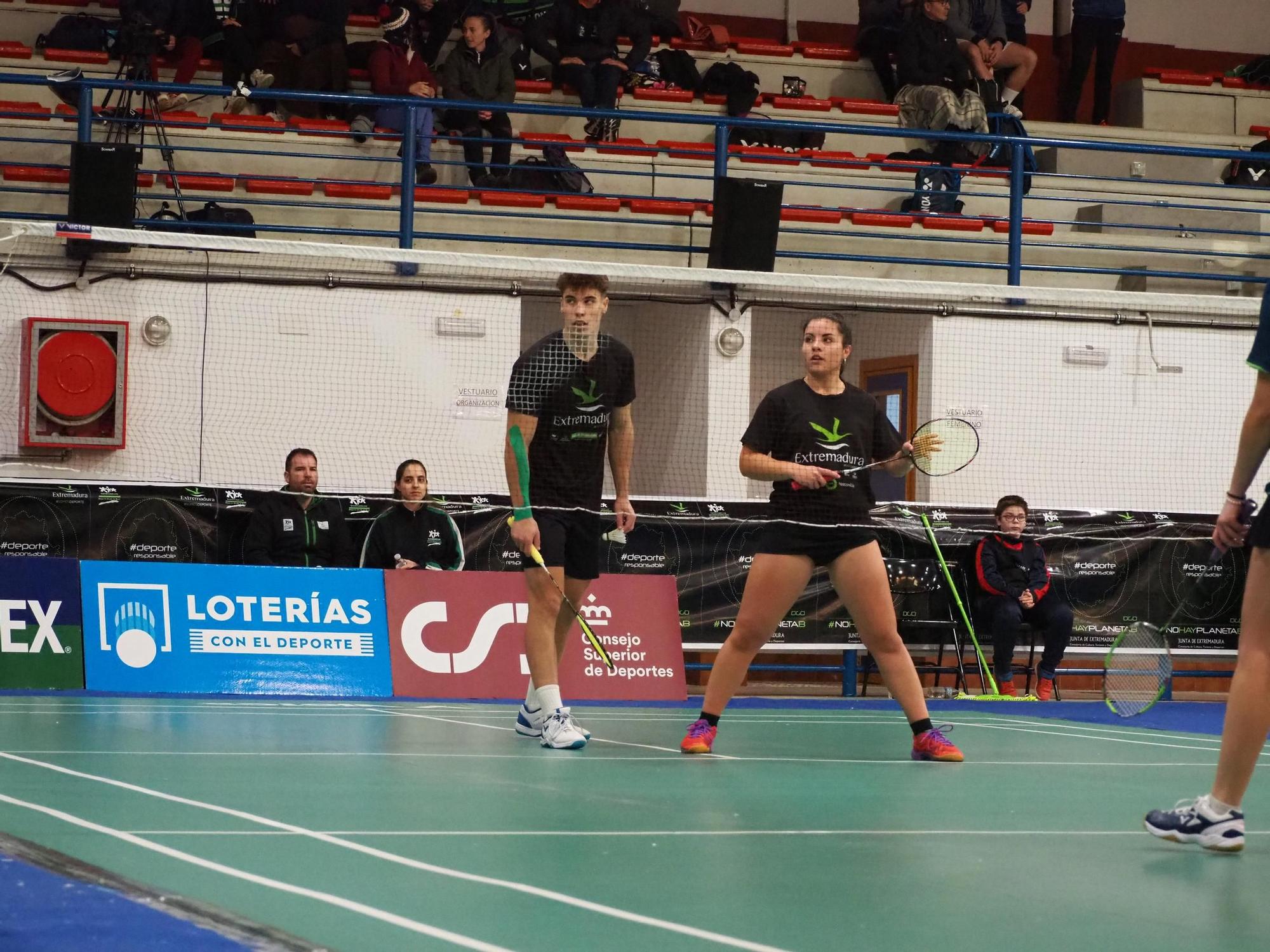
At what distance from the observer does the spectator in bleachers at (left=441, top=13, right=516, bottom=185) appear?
58.2ft

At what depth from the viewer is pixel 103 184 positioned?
14.0m

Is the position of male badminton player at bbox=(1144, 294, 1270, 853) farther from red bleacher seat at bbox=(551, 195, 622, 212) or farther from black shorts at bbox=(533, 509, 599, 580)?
red bleacher seat at bbox=(551, 195, 622, 212)

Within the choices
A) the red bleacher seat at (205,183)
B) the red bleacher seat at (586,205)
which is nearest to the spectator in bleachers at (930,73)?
the red bleacher seat at (586,205)

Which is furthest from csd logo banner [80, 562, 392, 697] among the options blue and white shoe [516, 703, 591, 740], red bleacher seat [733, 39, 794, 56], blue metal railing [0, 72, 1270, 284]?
red bleacher seat [733, 39, 794, 56]

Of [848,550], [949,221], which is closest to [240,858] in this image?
[848,550]

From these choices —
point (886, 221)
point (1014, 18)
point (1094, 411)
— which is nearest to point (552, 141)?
point (886, 221)

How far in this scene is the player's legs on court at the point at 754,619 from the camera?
26.0ft

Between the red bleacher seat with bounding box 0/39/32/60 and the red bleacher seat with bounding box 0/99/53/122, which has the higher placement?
the red bleacher seat with bounding box 0/39/32/60

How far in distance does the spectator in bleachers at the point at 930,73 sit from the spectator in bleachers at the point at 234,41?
7348 mm

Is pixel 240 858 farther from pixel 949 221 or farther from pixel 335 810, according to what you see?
pixel 949 221

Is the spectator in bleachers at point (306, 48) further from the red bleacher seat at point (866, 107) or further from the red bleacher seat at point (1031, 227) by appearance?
the red bleacher seat at point (1031, 227)

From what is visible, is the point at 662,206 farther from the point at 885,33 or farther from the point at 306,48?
the point at 885,33

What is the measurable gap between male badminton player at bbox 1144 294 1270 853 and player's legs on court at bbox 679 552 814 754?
2.91 metres

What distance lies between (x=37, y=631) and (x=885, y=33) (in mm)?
13896
